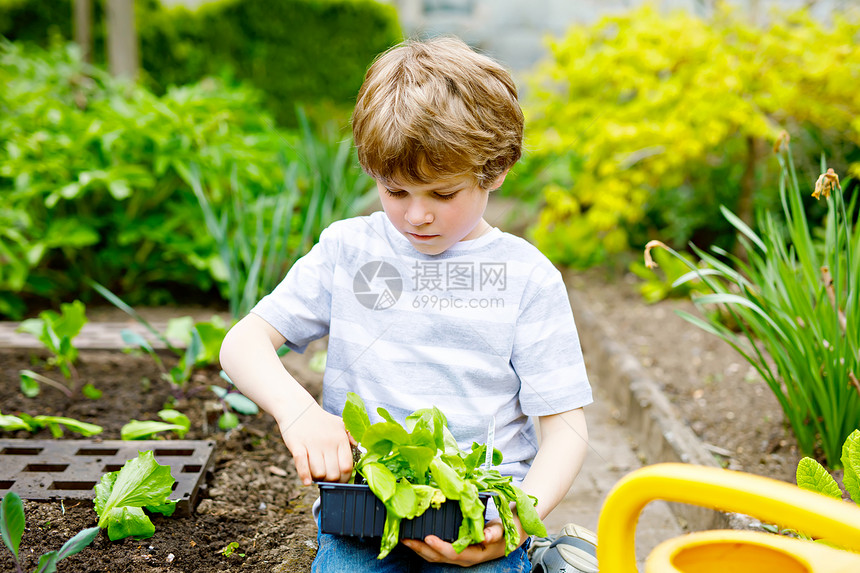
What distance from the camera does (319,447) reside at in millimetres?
1114

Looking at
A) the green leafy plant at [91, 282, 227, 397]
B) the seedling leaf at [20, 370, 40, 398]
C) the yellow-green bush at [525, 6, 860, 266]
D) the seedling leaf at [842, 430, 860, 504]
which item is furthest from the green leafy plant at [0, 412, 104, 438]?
the yellow-green bush at [525, 6, 860, 266]

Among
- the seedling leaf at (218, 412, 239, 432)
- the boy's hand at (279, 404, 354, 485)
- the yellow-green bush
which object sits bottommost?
the seedling leaf at (218, 412, 239, 432)

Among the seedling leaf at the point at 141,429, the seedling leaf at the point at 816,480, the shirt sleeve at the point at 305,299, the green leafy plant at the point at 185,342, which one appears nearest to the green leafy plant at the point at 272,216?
the green leafy plant at the point at 185,342

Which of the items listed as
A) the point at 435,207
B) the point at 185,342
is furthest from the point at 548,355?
the point at 185,342

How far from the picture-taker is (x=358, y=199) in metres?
3.14

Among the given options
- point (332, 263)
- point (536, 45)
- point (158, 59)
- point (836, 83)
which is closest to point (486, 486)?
point (332, 263)

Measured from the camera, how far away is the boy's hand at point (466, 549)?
3.35 feet

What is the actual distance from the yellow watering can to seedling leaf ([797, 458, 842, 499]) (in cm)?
46

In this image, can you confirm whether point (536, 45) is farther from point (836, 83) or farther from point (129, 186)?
point (129, 186)

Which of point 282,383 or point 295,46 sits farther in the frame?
point 295,46

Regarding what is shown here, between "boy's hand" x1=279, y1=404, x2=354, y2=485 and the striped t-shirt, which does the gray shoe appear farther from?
"boy's hand" x1=279, y1=404, x2=354, y2=485

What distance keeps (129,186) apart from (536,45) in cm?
760

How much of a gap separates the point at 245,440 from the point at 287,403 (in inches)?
30.5

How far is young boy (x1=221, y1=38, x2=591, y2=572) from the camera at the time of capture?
119 centimetres
